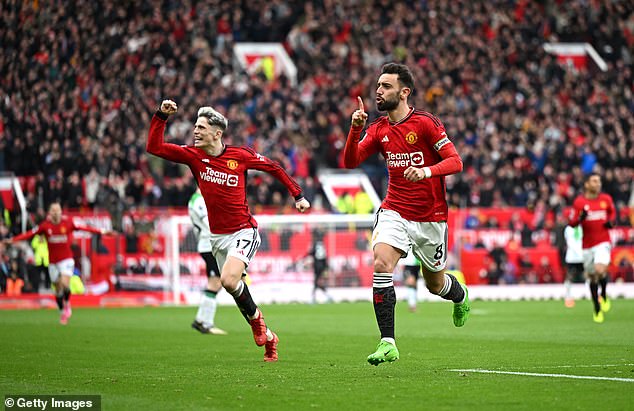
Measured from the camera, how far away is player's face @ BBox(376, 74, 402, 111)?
12.0 meters

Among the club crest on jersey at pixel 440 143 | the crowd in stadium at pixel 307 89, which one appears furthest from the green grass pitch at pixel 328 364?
the crowd in stadium at pixel 307 89

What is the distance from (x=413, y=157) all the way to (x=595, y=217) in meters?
10.7

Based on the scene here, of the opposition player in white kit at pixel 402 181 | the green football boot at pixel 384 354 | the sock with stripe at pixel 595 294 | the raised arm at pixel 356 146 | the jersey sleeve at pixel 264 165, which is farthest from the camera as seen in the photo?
the sock with stripe at pixel 595 294

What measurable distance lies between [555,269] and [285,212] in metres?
8.05

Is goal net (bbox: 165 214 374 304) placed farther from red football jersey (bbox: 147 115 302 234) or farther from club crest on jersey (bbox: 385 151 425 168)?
club crest on jersey (bbox: 385 151 425 168)

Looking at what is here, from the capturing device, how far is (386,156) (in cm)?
1208

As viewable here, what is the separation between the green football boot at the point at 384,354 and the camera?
11039 mm

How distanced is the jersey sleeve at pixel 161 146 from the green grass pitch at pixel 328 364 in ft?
7.58

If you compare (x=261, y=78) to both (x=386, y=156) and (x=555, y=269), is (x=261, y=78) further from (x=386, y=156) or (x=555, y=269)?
(x=386, y=156)

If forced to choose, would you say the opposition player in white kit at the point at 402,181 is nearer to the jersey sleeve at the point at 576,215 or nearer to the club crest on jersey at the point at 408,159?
the club crest on jersey at the point at 408,159

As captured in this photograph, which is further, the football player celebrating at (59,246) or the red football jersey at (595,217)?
the football player celebrating at (59,246)

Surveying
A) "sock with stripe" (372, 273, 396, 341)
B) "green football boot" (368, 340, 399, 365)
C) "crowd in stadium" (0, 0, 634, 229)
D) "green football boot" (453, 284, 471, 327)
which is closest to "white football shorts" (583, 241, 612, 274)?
"green football boot" (453, 284, 471, 327)

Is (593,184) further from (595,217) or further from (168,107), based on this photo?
(168,107)

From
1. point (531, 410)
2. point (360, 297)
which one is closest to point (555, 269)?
point (360, 297)
